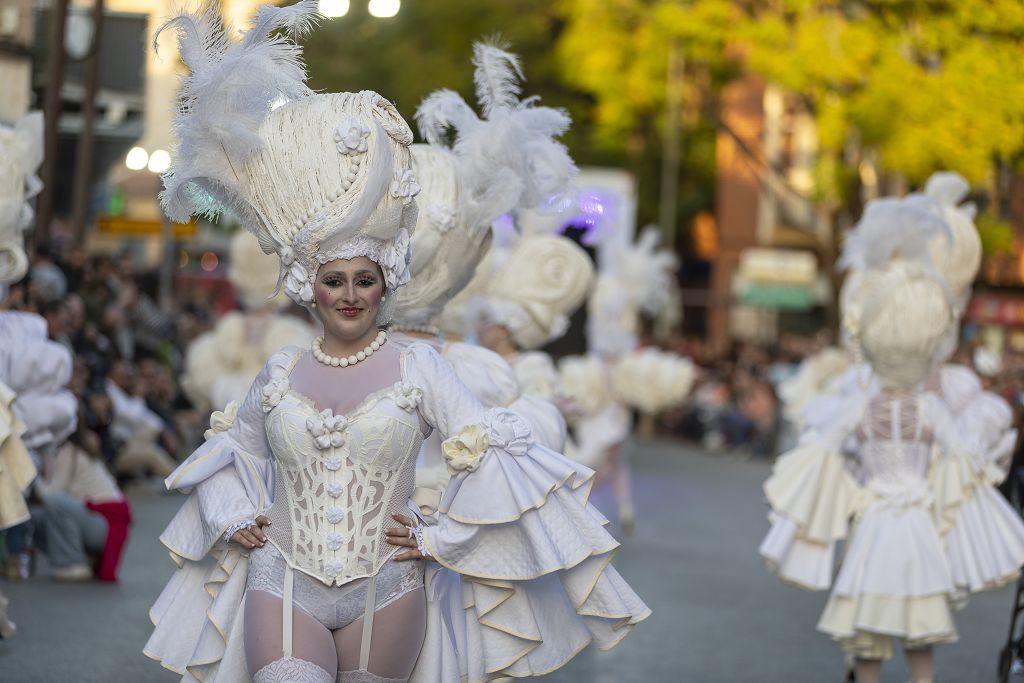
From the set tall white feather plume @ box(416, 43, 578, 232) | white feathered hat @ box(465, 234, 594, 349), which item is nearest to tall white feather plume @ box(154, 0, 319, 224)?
tall white feather plume @ box(416, 43, 578, 232)

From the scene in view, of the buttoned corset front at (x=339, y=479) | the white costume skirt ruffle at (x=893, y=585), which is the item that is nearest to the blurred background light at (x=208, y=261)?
the white costume skirt ruffle at (x=893, y=585)

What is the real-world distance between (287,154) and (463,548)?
1.26m

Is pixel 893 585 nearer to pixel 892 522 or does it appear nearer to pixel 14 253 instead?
pixel 892 522

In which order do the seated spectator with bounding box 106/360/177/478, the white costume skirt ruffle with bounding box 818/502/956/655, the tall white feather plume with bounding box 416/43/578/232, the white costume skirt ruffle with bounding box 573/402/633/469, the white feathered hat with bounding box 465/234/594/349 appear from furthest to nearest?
the seated spectator with bounding box 106/360/177/478
the white costume skirt ruffle with bounding box 573/402/633/469
the white feathered hat with bounding box 465/234/594/349
the white costume skirt ruffle with bounding box 818/502/956/655
the tall white feather plume with bounding box 416/43/578/232

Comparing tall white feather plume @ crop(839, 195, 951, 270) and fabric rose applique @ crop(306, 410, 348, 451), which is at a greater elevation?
tall white feather plume @ crop(839, 195, 951, 270)

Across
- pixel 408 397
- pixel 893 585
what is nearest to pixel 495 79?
pixel 408 397

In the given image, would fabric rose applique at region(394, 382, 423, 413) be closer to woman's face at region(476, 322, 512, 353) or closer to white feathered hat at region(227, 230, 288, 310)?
woman's face at region(476, 322, 512, 353)

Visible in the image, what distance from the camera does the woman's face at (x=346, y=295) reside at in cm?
547

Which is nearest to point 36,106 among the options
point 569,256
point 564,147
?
point 569,256

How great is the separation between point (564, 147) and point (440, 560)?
207 centimetres

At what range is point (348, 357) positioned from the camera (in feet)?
18.1

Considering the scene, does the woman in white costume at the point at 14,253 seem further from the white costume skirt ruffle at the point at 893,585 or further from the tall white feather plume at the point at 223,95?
the white costume skirt ruffle at the point at 893,585

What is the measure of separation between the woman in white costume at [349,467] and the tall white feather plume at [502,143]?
4.46ft

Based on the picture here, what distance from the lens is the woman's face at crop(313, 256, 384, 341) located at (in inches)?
215
